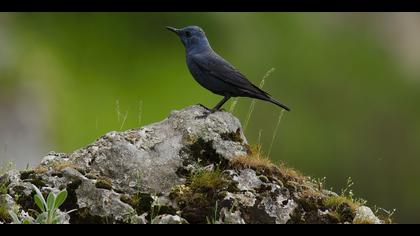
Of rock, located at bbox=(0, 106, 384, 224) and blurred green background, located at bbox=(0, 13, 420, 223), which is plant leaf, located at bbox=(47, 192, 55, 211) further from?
blurred green background, located at bbox=(0, 13, 420, 223)

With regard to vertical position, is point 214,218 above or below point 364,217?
below

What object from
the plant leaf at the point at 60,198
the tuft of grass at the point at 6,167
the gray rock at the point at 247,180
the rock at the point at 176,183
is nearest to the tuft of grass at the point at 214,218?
the rock at the point at 176,183

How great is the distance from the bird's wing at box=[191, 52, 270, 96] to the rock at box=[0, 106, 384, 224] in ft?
5.72

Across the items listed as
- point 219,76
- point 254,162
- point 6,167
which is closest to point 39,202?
point 6,167

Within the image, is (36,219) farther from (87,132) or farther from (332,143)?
(332,143)

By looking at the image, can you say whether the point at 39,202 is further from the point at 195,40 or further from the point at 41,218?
the point at 195,40

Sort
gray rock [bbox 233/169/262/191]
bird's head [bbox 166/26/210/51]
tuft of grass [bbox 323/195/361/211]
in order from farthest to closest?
bird's head [bbox 166/26/210/51] < gray rock [bbox 233/169/262/191] < tuft of grass [bbox 323/195/361/211]

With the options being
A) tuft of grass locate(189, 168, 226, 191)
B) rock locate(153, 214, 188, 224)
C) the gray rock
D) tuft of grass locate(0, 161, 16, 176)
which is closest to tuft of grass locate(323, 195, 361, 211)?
the gray rock

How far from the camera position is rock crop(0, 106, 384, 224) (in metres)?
10.3

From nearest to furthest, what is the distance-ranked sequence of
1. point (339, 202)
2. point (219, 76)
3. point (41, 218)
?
point (41, 218)
point (339, 202)
point (219, 76)

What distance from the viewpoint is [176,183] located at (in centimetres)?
1083

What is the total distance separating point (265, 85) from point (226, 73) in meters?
15.4

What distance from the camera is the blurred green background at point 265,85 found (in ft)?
80.9

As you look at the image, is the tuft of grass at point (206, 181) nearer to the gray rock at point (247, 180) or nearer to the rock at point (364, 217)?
the gray rock at point (247, 180)
